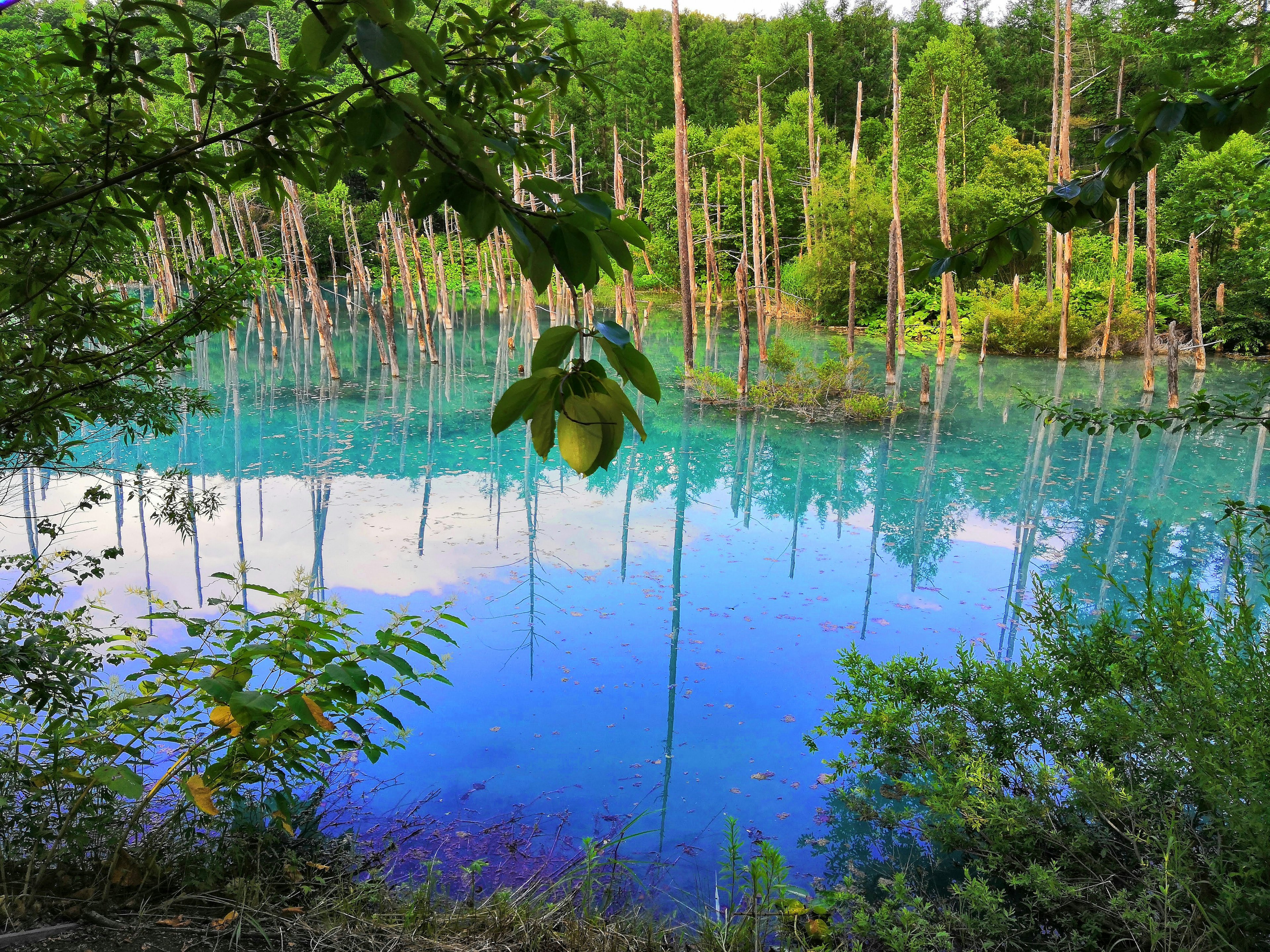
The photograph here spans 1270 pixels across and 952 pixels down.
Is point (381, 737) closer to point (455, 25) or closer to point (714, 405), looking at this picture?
point (455, 25)

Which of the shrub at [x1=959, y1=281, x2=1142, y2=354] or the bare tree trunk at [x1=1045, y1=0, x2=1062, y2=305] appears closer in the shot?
the bare tree trunk at [x1=1045, y1=0, x2=1062, y2=305]

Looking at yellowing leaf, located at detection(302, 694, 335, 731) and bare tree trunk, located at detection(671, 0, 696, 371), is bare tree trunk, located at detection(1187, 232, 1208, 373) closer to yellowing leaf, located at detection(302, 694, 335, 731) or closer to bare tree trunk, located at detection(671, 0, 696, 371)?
bare tree trunk, located at detection(671, 0, 696, 371)

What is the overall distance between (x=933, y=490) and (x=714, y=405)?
17.6 ft

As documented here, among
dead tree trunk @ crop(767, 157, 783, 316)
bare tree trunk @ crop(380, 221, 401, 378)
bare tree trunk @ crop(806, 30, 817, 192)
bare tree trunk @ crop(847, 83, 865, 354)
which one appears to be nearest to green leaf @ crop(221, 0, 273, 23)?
bare tree trunk @ crop(380, 221, 401, 378)

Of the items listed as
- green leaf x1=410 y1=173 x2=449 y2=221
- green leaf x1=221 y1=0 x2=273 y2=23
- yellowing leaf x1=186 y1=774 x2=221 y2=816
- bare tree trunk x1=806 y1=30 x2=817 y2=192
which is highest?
bare tree trunk x1=806 y1=30 x2=817 y2=192

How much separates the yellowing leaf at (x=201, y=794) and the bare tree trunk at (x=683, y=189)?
12862 millimetres

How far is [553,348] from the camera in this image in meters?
0.73

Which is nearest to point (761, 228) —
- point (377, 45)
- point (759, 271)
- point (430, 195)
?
point (759, 271)

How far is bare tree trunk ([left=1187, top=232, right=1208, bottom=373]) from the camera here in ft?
46.2

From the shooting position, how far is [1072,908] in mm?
2596

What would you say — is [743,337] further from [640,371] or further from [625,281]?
[640,371]

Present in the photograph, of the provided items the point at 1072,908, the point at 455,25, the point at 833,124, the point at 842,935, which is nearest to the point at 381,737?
the point at 842,935

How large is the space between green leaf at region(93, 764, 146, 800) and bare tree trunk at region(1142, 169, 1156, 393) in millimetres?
16114

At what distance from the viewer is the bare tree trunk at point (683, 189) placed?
44.6ft
